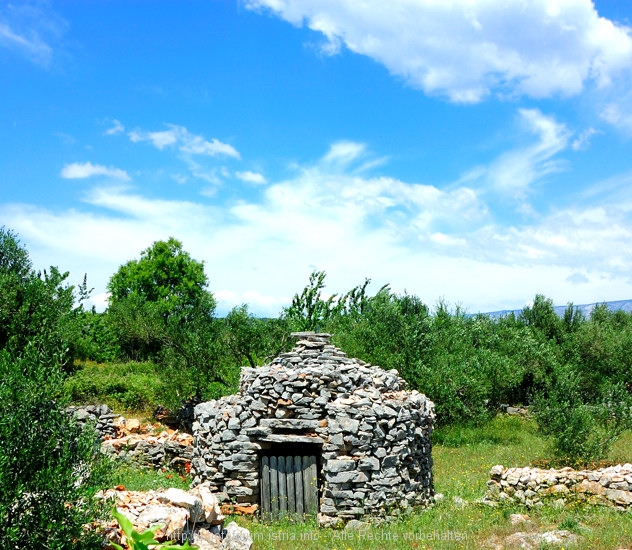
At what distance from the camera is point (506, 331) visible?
3553cm

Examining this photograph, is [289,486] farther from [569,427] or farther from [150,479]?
[569,427]

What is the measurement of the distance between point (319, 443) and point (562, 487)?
18.5ft

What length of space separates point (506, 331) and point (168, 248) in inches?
1053

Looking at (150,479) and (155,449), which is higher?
(155,449)

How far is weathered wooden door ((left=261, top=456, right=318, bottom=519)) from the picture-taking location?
43.2 ft

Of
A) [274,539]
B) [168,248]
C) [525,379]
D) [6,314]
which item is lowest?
[274,539]

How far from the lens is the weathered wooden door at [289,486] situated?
43.2 feet

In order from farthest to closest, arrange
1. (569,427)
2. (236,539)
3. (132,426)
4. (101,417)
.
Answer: (101,417) < (132,426) < (569,427) < (236,539)

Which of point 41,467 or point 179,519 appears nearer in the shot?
point 41,467

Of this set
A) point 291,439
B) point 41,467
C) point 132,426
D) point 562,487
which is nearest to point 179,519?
point 41,467

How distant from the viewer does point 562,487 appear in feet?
43.9

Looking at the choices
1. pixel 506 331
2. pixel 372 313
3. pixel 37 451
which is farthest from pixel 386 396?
pixel 506 331

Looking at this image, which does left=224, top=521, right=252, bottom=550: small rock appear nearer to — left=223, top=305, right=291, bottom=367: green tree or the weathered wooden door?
the weathered wooden door

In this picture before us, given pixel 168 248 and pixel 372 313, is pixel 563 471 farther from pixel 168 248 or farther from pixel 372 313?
pixel 168 248
